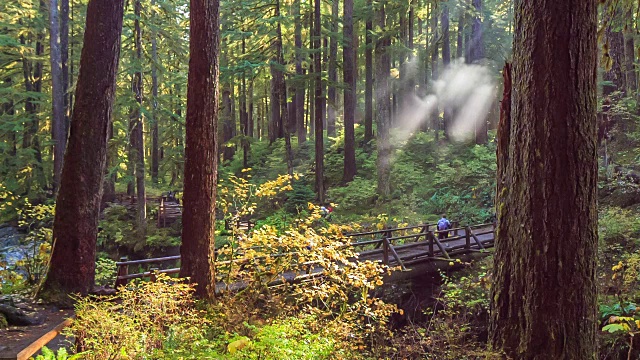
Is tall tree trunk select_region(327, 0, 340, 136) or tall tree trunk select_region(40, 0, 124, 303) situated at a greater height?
tall tree trunk select_region(327, 0, 340, 136)

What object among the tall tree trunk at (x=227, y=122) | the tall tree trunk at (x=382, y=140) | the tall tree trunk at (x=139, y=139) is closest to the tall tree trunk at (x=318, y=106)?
the tall tree trunk at (x=382, y=140)

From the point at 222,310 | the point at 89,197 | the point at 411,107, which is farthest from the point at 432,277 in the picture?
the point at 411,107

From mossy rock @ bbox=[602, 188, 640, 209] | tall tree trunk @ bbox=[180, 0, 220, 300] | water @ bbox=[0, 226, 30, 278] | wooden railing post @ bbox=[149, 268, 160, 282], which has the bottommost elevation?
water @ bbox=[0, 226, 30, 278]

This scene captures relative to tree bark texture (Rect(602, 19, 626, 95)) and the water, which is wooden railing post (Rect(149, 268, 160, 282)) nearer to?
the water

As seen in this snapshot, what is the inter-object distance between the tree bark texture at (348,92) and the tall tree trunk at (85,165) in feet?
55.4

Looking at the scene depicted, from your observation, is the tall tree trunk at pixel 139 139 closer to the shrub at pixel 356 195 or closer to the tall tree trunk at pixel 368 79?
the shrub at pixel 356 195

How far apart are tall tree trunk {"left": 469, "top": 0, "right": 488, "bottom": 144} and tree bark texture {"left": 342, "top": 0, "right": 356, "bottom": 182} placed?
24.7ft

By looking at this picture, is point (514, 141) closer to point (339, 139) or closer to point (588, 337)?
point (588, 337)

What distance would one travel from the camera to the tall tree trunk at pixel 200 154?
7941 mm

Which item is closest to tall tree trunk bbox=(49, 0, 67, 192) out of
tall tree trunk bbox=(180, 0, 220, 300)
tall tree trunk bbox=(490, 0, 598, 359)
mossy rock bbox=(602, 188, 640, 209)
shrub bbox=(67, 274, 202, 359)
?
tall tree trunk bbox=(180, 0, 220, 300)

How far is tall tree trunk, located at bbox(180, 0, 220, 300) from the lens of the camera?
7.94 m

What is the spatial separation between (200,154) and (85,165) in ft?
8.65

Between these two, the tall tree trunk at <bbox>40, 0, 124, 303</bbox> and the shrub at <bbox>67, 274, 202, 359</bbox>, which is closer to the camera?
the shrub at <bbox>67, 274, 202, 359</bbox>

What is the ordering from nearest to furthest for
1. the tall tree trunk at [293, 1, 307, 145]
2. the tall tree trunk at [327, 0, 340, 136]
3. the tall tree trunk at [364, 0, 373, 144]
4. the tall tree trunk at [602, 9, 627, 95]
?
the tall tree trunk at [602, 9, 627, 95] → the tall tree trunk at [327, 0, 340, 136] → the tall tree trunk at [364, 0, 373, 144] → the tall tree trunk at [293, 1, 307, 145]
